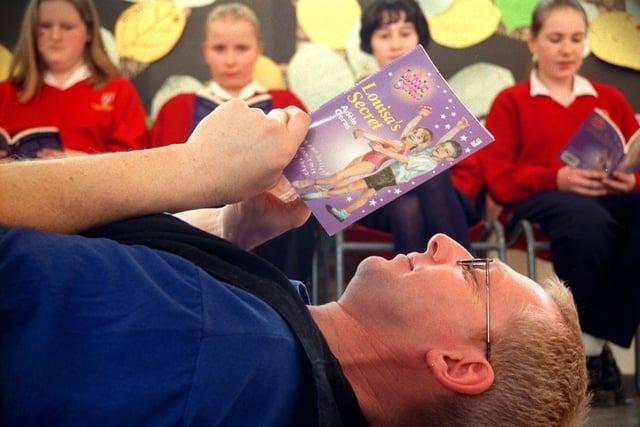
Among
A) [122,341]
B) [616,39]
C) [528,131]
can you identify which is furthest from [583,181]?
[122,341]

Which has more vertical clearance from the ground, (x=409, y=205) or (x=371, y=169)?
(x=371, y=169)

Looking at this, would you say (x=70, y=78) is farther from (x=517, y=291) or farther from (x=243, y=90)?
(x=517, y=291)

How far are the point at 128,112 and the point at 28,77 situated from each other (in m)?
0.37

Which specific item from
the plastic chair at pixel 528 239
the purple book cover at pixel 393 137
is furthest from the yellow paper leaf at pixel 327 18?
the purple book cover at pixel 393 137

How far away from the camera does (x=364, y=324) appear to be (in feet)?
3.58

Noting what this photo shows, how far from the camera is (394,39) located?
2.91 metres

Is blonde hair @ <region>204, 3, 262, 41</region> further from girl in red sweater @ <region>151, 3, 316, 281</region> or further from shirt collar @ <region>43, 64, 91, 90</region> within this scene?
shirt collar @ <region>43, 64, 91, 90</region>

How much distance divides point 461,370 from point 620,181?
5.63 ft

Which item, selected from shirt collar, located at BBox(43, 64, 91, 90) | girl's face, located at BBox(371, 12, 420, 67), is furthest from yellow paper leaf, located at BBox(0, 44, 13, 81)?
girl's face, located at BBox(371, 12, 420, 67)

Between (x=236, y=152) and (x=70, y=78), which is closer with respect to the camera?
(x=236, y=152)

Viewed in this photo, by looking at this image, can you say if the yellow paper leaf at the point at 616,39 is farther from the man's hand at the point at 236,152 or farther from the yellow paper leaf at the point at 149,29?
the man's hand at the point at 236,152

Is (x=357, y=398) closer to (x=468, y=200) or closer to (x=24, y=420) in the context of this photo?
(x=24, y=420)

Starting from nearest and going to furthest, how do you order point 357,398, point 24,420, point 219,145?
1. point 24,420
2. point 219,145
3. point 357,398

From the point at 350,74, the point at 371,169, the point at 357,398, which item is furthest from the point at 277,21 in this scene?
the point at 357,398
